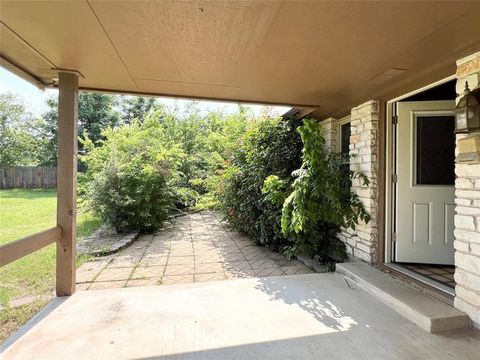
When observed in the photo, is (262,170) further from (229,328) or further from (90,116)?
(90,116)

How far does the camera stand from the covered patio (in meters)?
1.83

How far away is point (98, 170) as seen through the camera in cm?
595

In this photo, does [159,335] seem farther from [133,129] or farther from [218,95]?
[133,129]

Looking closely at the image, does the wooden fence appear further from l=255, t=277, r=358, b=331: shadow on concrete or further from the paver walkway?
l=255, t=277, r=358, b=331: shadow on concrete

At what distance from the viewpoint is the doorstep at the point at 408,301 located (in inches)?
87.1

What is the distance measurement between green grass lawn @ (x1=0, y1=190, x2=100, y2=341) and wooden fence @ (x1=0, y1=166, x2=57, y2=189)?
1.56 feet

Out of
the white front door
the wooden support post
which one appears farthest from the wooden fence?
the white front door

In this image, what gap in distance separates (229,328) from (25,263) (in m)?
3.40

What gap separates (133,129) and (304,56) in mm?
5131

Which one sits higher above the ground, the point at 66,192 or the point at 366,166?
the point at 366,166

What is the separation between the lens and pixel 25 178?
9.18m

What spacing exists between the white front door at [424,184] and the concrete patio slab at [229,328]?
0.95 metres

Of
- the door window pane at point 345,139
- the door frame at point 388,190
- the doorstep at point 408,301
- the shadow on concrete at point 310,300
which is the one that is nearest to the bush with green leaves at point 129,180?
the shadow on concrete at point 310,300

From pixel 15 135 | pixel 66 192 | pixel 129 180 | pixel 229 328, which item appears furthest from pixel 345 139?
pixel 15 135
